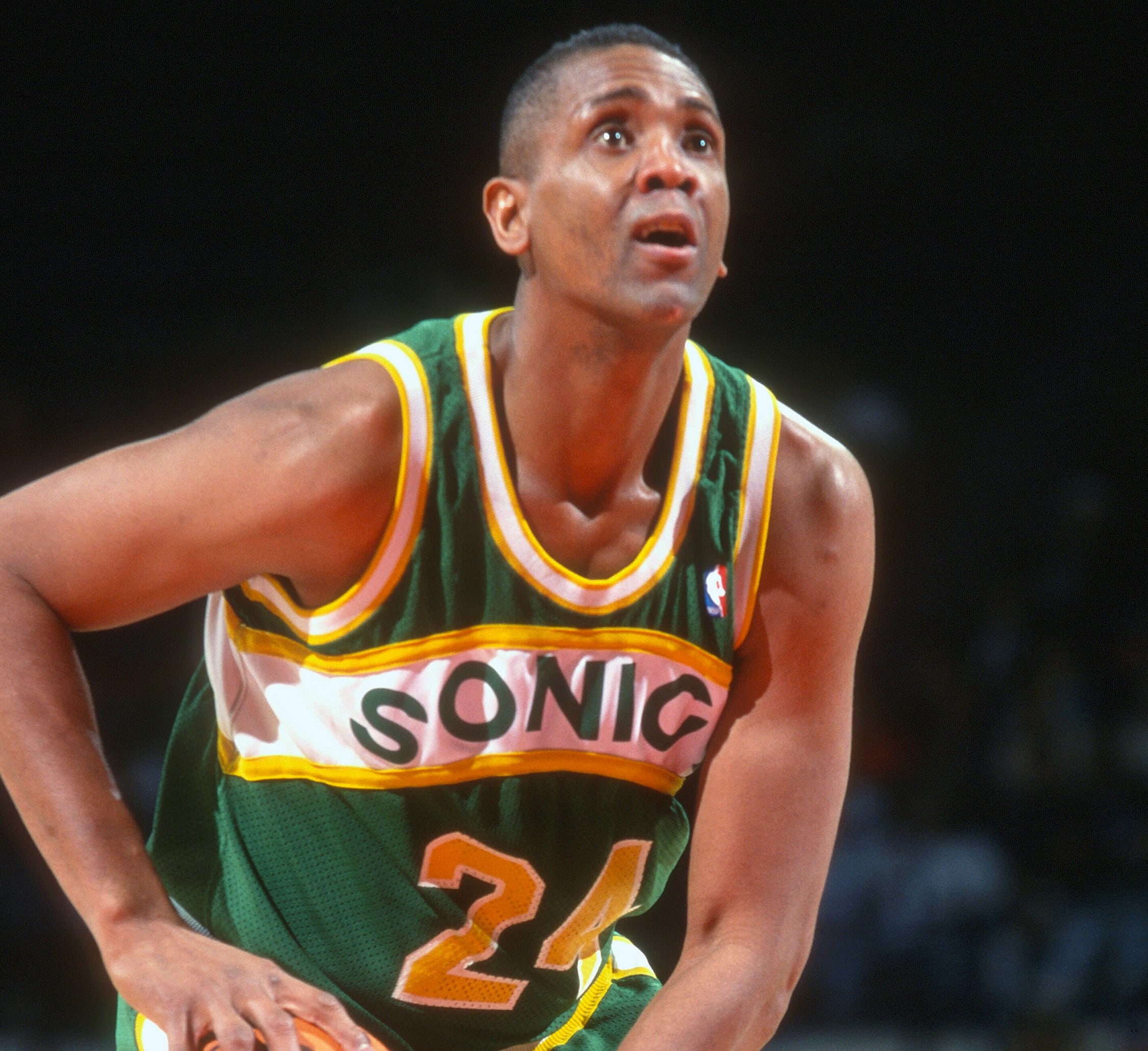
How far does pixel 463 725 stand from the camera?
6.49 feet

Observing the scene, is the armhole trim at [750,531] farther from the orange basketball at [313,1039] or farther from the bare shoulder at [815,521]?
the orange basketball at [313,1039]

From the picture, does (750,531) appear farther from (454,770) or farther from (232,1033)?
(232,1033)

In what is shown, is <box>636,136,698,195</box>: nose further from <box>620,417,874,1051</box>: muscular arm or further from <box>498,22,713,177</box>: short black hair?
<box>620,417,874,1051</box>: muscular arm

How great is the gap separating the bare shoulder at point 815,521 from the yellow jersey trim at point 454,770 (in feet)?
1.06

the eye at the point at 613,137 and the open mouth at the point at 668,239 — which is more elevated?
the eye at the point at 613,137

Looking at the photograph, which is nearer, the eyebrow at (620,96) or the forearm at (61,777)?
the forearm at (61,777)

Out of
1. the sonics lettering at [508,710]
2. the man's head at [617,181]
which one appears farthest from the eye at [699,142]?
the sonics lettering at [508,710]

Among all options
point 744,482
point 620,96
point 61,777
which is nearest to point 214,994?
point 61,777

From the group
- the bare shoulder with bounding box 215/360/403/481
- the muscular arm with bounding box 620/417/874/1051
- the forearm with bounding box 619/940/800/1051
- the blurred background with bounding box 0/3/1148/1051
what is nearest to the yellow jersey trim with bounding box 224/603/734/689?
the muscular arm with bounding box 620/417/874/1051

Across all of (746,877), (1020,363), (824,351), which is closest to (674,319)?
(746,877)

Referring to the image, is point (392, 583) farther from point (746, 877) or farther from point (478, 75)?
point (478, 75)

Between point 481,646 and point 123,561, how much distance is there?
0.46 metres

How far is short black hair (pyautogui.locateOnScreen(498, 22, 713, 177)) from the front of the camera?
2.07 m

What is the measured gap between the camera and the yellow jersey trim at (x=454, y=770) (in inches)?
78.5
